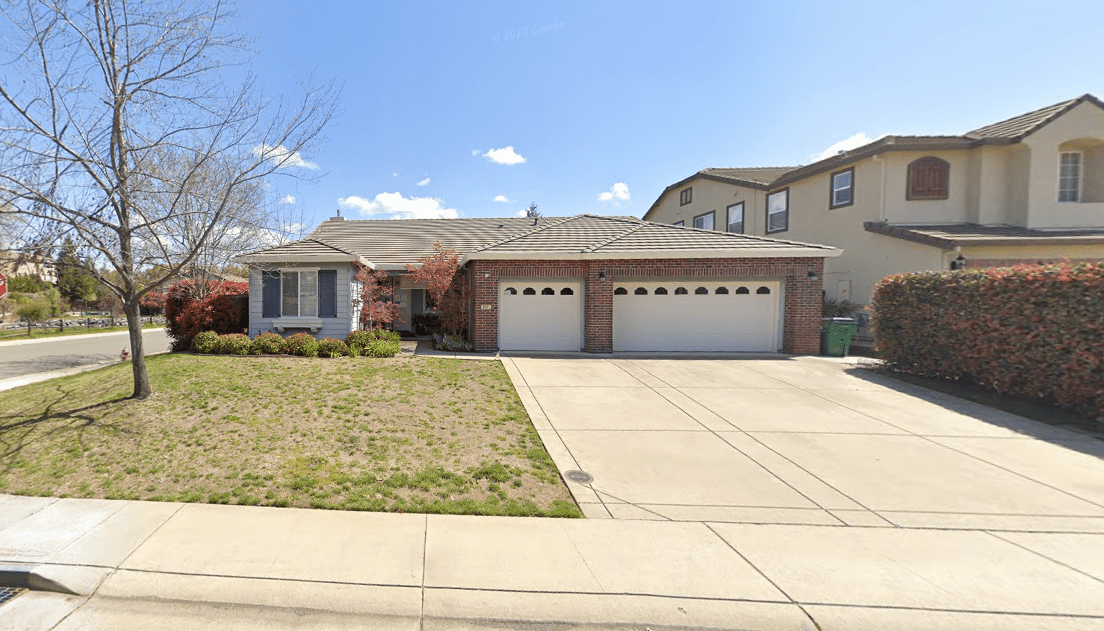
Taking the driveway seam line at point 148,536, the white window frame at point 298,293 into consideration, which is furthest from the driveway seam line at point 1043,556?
the white window frame at point 298,293

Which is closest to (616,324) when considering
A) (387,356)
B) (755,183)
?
(387,356)

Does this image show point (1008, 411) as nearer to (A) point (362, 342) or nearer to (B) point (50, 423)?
(A) point (362, 342)

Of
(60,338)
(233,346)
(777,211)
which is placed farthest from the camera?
(60,338)

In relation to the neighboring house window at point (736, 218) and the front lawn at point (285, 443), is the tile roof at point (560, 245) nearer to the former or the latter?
the front lawn at point (285, 443)

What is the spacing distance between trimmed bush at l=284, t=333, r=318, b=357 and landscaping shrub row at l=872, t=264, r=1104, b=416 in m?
14.7

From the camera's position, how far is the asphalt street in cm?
1126

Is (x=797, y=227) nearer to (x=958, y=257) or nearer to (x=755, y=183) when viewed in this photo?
(x=755, y=183)

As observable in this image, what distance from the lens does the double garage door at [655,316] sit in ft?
38.4

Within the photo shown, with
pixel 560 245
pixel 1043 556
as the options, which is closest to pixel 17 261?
pixel 560 245

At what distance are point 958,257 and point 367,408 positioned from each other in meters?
17.0

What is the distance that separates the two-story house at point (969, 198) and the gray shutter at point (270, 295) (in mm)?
19843

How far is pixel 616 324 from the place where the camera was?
38.8ft

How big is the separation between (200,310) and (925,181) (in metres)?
24.4

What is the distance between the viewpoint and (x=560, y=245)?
12.0 m
